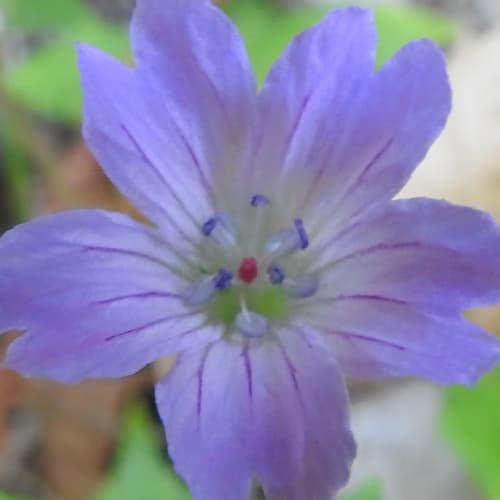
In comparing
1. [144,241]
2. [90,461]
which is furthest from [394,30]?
[144,241]

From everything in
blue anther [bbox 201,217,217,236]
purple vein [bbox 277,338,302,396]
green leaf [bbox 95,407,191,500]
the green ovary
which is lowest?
green leaf [bbox 95,407,191,500]

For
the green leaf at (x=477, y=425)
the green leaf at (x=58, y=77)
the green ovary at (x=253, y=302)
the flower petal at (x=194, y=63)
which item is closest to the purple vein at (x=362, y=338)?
the green ovary at (x=253, y=302)

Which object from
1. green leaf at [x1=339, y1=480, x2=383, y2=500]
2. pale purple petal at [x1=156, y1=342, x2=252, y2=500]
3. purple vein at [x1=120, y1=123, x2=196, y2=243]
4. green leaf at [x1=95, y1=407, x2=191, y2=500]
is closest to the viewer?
pale purple petal at [x1=156, y1=342, x2=252, y2=500]

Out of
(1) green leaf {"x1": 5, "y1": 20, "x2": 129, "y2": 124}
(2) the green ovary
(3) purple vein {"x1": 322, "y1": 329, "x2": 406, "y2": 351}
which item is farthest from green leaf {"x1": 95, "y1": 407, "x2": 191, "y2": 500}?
(1) green leaf {"x1": 5, "y1": 20, "x2": 129, "y2": 124}

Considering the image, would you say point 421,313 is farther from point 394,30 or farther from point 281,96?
point 394,30

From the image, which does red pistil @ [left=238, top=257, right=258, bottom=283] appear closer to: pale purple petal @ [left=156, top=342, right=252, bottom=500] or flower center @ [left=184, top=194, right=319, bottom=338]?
flower center @ [left=184, top=194, right=319, bottom=338]

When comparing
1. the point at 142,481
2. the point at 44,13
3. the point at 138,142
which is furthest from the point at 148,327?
the point at 44,13

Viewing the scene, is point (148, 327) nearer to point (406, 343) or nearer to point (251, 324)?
point (251, 324)
